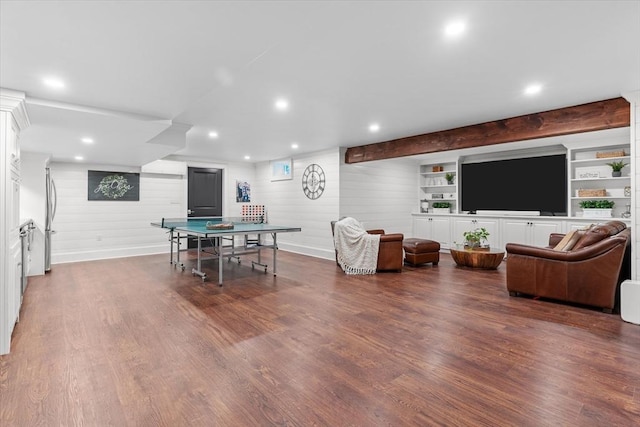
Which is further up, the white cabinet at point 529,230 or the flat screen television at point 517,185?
the flat screen television at point 517,185

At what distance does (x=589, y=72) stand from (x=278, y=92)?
9.49ft

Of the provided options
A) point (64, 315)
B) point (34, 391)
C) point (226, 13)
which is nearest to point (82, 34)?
point (226, 13)

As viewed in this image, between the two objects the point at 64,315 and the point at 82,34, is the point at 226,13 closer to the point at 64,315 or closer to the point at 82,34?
the point at 82,34

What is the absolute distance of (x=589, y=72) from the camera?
2928 millimetres

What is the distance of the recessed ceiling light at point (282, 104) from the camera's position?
3697 millimetres

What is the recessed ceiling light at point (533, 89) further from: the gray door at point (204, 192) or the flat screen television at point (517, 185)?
the gray door at point (204, 192)

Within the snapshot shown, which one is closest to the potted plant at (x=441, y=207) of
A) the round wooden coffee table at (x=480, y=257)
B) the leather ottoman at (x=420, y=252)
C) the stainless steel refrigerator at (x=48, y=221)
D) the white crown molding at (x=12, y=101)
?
the leather ottoman at (x=420, y=252)

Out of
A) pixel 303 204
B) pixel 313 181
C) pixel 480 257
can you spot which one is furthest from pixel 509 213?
pixel 303 204

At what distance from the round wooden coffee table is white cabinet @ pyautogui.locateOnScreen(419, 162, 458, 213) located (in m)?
2.25

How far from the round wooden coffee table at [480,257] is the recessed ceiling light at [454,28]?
4281 millimetres

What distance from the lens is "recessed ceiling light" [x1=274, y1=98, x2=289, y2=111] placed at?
3.70 m

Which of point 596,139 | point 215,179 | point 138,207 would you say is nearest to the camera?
point 596,139

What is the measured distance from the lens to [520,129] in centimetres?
439

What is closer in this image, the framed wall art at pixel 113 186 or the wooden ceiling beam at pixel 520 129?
the wooden ceiling beam at pixel 520 129
